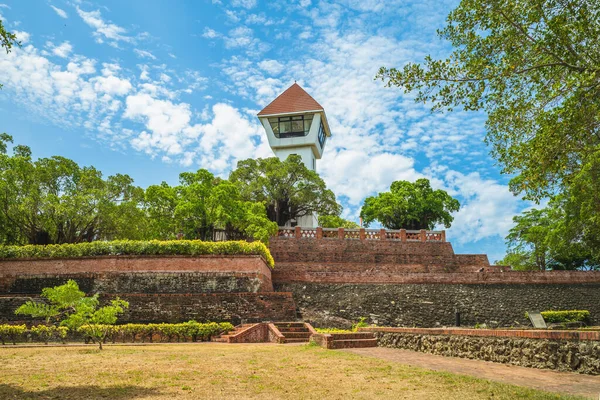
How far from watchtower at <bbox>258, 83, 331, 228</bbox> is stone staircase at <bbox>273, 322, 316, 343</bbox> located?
23.5m

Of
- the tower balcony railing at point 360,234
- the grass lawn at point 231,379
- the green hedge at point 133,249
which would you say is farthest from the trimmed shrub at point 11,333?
the tower balcony railing at point 360,234

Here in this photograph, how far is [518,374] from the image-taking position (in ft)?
19.1

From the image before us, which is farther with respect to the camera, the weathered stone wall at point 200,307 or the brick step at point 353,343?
the weathered stone wall at point 200,307

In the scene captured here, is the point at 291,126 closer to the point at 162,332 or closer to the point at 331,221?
the point at 331,221

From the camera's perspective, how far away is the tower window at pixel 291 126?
1487 inches

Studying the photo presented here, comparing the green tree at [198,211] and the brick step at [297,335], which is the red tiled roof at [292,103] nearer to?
the green tree at [198,211]

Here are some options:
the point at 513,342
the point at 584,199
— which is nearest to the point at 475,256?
the point at 584,199

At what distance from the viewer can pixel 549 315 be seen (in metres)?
17.3

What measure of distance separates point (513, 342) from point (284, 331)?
8.33 metres

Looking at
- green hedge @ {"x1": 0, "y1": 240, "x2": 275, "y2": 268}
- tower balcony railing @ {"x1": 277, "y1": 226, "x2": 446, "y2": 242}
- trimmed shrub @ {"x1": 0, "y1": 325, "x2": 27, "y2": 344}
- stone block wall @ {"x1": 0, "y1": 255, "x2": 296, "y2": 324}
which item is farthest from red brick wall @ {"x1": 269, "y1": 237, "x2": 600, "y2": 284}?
trimmed shrub @ {"x1": 0, "y1": 325, "x2": 27, "y2": 344}

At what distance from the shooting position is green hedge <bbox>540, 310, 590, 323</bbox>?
1720 cm

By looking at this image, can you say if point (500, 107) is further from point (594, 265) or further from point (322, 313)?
point (594, 265)

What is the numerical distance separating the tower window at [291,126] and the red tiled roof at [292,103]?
619 mm

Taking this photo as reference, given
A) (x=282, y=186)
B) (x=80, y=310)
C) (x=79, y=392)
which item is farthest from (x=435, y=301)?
(x=79, y=392)
